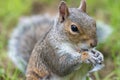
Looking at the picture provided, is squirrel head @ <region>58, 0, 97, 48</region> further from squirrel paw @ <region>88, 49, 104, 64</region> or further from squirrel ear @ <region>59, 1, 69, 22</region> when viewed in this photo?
squirrel paw @ <region>88, 49, 104, 64</region>

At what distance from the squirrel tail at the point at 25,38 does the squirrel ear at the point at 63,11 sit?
1.06 meters

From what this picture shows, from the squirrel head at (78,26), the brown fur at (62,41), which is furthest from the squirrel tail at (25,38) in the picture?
the squirrel head at (78,26)

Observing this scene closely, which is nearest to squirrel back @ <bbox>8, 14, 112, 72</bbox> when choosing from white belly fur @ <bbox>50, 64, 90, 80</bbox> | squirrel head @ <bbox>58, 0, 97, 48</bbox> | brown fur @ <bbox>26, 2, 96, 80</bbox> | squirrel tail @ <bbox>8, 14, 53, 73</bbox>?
squirrel tail @ <bbox>8, 14, 53, 73</bbox>

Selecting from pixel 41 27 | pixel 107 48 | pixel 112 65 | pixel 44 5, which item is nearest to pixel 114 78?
pixel 112 65

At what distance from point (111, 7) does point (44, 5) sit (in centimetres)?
116

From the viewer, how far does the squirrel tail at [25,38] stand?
16.4 ft

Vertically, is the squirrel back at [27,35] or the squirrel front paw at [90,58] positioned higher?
the squirrel front paw at [90,58]

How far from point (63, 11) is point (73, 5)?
1614 mm

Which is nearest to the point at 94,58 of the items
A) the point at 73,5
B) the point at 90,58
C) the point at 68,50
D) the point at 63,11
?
the point at 90,58

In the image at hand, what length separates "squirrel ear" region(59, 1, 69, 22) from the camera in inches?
148

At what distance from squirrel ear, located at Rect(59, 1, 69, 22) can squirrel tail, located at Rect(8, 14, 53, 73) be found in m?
1.06

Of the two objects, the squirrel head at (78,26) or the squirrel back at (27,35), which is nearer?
the squirrel head at (78,26)

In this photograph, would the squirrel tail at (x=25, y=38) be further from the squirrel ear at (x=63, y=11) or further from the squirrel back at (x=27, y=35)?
the squirrel ear at (x=63, y=11)

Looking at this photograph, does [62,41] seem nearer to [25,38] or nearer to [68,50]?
[68,50]
